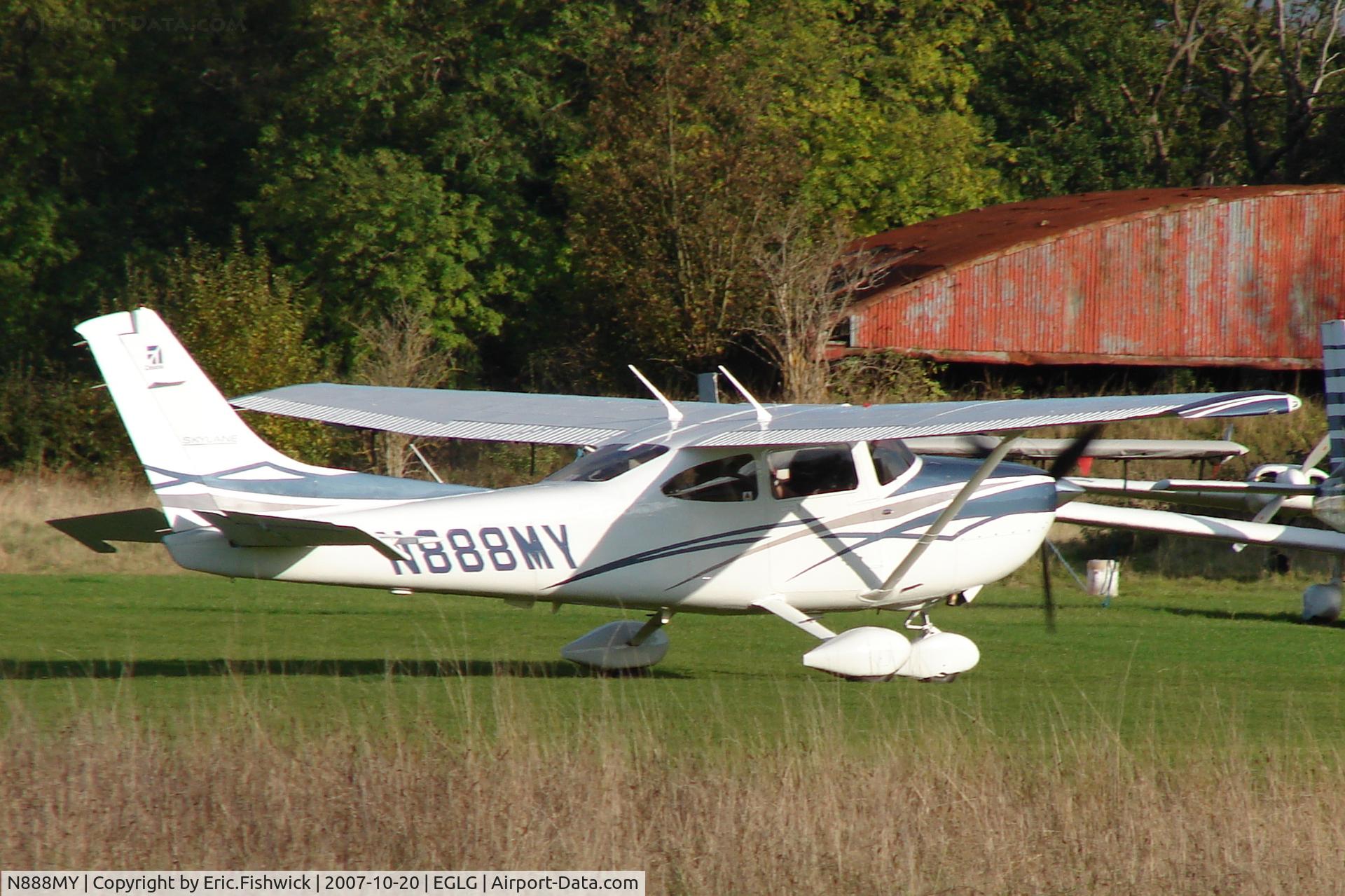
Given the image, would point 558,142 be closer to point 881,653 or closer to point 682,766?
point 881,653

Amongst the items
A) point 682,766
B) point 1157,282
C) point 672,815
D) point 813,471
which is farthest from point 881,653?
point 1157,282

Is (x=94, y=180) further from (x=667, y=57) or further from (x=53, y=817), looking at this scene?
(x=53, y=817)

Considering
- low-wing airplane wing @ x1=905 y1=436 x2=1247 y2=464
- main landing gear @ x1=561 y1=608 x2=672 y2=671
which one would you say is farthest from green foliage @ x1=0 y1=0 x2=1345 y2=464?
main landing gear @ x1=561 y1=608 x2=672 y2=671

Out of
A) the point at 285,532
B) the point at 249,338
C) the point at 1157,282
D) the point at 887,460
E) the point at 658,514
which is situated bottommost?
the point at 658,514

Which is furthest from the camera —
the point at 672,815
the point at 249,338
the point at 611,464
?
the point at 249,338

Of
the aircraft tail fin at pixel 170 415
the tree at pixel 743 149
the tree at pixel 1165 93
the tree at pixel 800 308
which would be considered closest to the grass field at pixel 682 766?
the aircraft tail fin at pixel 170 415

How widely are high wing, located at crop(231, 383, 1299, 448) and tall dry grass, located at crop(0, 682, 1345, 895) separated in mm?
2649

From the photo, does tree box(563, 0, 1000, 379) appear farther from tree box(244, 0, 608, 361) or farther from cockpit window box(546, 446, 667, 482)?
cockpit window box(546, 446, 667, 482)

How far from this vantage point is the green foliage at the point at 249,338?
27891mm

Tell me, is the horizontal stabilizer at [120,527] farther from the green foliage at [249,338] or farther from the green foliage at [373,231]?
the green foliage at [373,231]

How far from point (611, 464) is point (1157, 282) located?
26.2 metres

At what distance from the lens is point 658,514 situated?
10.6m

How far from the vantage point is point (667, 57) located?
34.5 m

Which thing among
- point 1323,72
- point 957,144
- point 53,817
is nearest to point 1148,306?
point 957,144
